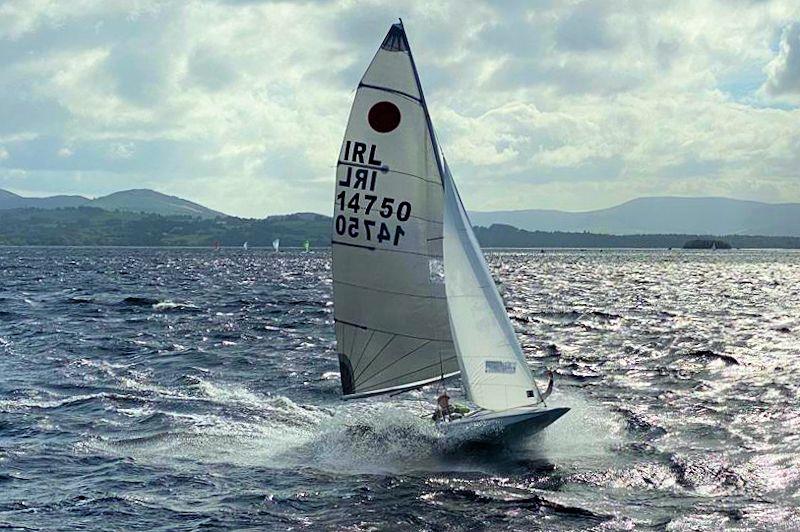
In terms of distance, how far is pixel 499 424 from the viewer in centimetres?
2389

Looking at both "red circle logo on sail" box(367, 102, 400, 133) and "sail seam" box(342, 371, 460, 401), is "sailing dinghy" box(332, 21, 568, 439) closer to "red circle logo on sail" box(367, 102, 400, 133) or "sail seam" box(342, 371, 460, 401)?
"red circle logo on sail" box(367, 102, 400, 133)

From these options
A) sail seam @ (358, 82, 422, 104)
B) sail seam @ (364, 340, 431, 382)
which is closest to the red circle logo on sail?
sail seam @ (358, 82, 422, 104)

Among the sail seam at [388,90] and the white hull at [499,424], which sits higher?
Answer: the sail seam at [388,90]

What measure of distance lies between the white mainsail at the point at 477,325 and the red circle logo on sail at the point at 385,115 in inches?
81.9

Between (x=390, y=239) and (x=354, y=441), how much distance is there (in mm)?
6552

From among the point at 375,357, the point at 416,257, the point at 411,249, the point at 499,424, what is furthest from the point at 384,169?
the point at 499,424

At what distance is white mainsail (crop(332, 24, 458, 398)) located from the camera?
78.4ft

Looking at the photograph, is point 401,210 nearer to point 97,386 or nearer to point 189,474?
point 189,474

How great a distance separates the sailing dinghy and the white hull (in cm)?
4

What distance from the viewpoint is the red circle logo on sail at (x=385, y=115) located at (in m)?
23.9

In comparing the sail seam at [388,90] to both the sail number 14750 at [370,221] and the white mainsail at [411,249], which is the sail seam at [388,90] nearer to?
the white mainsail at [411,249]

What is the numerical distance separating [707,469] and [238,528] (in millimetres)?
12823

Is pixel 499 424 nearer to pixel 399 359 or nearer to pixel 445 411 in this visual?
pixel 445 411

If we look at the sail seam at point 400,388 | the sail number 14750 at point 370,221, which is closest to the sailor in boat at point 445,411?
the sail seam at point 400,388
